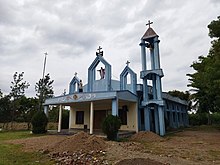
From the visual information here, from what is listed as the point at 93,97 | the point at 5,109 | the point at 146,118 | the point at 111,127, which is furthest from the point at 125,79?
the point at 5,109

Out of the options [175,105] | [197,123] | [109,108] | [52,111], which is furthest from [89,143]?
[197,123]

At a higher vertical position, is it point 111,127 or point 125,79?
point 125,79

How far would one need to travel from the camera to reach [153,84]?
17234 mm

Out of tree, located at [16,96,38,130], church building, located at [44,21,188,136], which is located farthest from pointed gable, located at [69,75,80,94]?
tree, located at [16,96,38,130]

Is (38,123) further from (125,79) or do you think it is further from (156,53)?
(156,53)

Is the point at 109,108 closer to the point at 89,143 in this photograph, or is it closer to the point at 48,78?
the point at 89,143

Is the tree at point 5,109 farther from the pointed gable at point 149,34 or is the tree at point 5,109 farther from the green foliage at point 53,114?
the pointed gable at point 149,34

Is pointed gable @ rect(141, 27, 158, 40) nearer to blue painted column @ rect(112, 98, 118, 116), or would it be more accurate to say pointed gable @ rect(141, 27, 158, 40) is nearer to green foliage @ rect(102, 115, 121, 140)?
blue painted column @ rect(112, 98, 118, 116)

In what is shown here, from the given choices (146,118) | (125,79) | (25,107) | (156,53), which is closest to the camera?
(146,118)

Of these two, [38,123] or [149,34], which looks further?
[149,34]

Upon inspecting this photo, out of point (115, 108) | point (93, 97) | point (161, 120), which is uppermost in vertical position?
point (93, 97)

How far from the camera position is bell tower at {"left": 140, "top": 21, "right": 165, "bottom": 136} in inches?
639

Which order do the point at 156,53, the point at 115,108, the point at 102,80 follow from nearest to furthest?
the point at 115,108
the point at 156,53
the point at 102,80

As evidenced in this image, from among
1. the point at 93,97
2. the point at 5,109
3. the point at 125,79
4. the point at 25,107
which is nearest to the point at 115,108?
the point at 93,97
